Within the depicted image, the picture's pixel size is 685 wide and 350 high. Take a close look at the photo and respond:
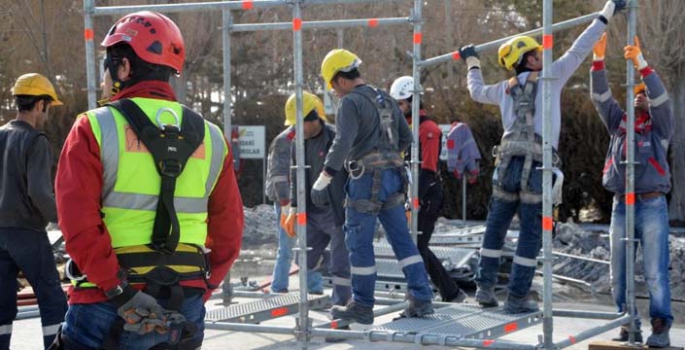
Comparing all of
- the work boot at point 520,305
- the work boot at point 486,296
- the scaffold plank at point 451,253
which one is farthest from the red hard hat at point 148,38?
the scaffold plank at point 451,253

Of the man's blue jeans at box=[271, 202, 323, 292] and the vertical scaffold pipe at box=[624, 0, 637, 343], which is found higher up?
the vertical scaffold pipe at box=[624, 0, 637, 343]

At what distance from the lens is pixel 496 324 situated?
24.9 ft

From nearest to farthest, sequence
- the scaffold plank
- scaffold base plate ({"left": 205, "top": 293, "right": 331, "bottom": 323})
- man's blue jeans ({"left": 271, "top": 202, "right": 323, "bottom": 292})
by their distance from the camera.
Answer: scaffold base plate ({"left": 205, "top": 293, "right": 331, "bottom": 323}) < man's blue jeans ({"left": 271, "top": 202, "right": 323, "bottom": 292}) < the scaffold plank

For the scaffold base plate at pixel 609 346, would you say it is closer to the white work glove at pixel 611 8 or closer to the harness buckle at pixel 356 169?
the harness buckle at pixel 356 169

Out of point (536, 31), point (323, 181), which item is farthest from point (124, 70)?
point (536, 31)

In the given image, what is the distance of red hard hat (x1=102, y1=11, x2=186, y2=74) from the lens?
421cm

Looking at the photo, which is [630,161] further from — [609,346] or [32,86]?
[32,86]

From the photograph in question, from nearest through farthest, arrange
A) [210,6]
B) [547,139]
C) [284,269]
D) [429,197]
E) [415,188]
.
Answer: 1. [547,139]
2. [210,6]
3. [415,188]
4. [429,197]
5. [284,269]

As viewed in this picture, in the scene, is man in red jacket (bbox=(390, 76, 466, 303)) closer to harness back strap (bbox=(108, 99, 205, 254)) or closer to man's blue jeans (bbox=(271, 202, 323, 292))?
man's blue jeans (bbox=(271, 202, 323, 292))

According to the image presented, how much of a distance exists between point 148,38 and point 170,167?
0.53 meters

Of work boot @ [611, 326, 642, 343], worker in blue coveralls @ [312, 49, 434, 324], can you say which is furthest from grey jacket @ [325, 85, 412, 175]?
work boot @ [611, 326, 642, 343]

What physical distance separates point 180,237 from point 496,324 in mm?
3888

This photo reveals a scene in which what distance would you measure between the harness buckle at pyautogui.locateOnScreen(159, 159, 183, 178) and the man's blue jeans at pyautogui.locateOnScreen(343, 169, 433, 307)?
3733 mm

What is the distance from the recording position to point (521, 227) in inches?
309
